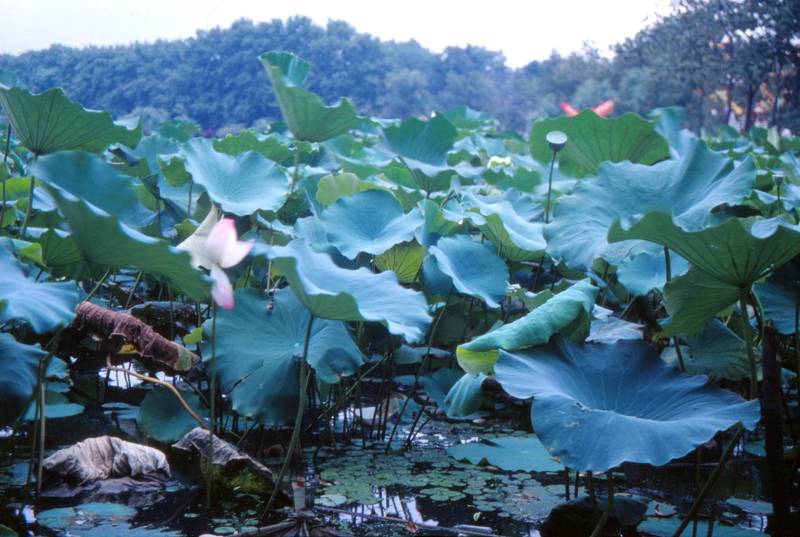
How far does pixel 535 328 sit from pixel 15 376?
0.65 m

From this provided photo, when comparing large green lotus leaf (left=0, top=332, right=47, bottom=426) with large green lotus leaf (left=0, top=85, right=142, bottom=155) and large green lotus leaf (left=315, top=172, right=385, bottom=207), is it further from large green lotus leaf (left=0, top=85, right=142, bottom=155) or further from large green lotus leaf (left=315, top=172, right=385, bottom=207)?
large green lotus leaf (left=315, top=172, right=385, bottom=207)

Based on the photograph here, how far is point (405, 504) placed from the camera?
1.27m

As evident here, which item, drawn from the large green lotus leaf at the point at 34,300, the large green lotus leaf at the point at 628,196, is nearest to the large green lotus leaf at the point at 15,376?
the large green lotus leaf at the point at 34,300

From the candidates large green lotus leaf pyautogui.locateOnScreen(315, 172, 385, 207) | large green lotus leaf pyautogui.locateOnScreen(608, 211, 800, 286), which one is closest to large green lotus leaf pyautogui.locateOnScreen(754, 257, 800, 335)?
large green lotus leaf pyautogui.locateOnScreen(608, 211, 800, 286)

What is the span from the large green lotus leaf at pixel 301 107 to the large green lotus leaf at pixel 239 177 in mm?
144

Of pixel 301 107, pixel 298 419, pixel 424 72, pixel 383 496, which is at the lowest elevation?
pixel 383 496

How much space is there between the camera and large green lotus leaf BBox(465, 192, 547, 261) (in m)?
1.48

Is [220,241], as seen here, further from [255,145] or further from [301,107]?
[255,145]

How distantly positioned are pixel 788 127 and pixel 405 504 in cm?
752

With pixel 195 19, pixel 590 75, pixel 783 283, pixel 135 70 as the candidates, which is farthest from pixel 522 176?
pixel 590 75

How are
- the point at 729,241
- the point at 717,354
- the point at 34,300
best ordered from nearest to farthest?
the point at 34,300, the point at 729,241, the point at 717,354

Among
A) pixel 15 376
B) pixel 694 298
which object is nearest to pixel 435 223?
pixel 694 298

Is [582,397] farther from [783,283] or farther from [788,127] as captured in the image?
[788,127]

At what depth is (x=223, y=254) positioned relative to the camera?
36.7 inches
